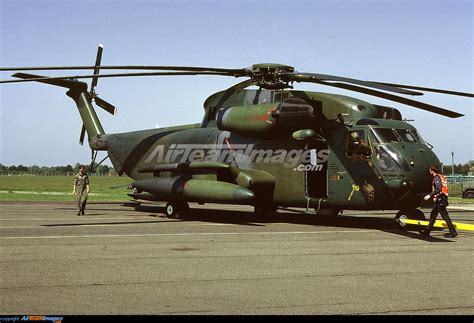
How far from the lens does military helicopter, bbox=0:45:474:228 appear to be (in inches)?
541

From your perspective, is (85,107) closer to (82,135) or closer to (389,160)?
(82,135)

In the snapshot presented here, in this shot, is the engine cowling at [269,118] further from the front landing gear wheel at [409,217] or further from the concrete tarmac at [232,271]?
the front landing gear wheel at [409,217]

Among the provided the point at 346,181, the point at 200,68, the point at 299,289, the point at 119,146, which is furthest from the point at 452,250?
the point at 119,146

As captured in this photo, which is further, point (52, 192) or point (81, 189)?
point (52, 192)

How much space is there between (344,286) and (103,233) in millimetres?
7836

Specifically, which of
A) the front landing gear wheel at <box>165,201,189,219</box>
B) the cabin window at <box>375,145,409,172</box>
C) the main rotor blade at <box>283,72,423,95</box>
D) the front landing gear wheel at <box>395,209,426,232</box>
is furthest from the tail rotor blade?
the front landing gear wheel at <box>395,209,426,232</box>

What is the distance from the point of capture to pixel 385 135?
14.2 metres

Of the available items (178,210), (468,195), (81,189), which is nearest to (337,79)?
(178,210)

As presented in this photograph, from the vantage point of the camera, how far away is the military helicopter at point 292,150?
45.1 feet

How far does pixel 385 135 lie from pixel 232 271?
780cm

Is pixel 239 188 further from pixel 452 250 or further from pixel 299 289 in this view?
pixel 299 289

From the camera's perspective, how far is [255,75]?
49.2 feet
